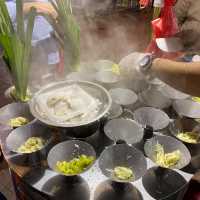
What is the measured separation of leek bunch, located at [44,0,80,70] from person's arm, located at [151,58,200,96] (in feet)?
2.31

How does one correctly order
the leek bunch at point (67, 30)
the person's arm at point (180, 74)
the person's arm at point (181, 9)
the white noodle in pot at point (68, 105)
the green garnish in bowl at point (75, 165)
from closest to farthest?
the green garnish in bowl at point (75, 165)
the person's arm at point (180, 74)
the white noodle in pot at point (68, 105)
the leek bunch at point (67, 30)
the person's arm at point (181, 9)

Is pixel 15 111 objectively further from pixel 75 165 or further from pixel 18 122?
pixel 75 165

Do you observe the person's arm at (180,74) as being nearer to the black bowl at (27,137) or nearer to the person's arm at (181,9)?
the black bowl at (27,137)

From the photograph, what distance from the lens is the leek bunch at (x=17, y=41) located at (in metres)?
1.74

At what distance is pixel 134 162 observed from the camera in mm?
1491

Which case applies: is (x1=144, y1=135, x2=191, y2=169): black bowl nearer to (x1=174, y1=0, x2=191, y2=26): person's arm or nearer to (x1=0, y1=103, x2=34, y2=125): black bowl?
(x1=0, y1=103, x2=34, y2=125): black bowl

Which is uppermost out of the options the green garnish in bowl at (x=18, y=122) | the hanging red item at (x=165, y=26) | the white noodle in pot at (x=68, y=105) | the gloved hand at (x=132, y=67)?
the hanging red item at (x=165, y=26)

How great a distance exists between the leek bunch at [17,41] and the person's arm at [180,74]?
833 millimetres

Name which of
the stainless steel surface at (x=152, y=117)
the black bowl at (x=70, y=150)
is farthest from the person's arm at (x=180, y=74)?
the black bowl at (x=70, y=150)

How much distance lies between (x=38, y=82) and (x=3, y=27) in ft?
1.65

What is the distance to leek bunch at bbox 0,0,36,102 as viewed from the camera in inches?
68.5

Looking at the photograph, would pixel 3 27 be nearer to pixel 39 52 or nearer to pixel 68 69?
pixel 68 69

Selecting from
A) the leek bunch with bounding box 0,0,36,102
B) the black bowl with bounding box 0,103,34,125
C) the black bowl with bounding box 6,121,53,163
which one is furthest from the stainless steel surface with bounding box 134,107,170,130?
the leek bunch with bounding box 0,0,36,102

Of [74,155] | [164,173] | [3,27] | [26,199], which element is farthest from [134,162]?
[3,27]
